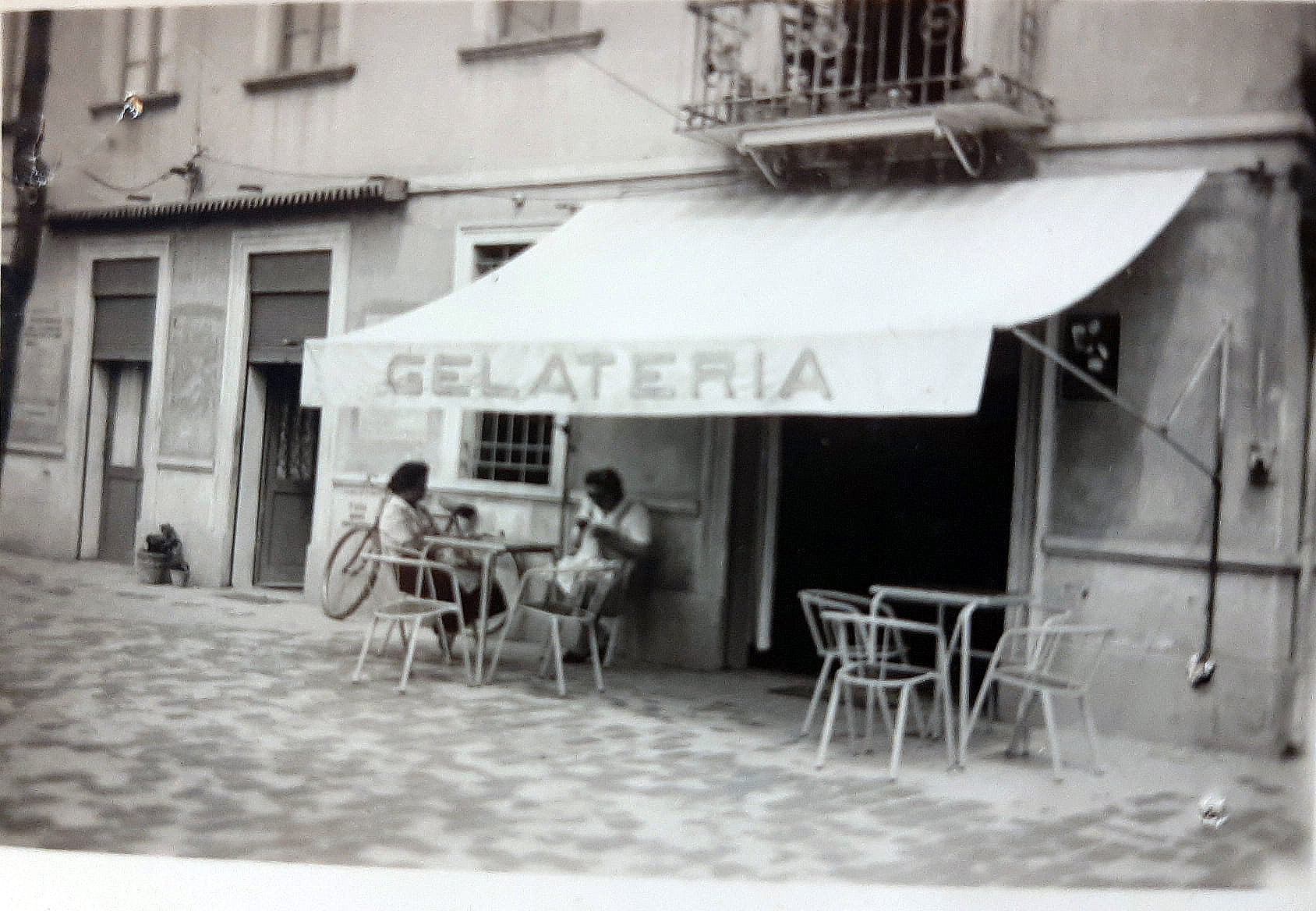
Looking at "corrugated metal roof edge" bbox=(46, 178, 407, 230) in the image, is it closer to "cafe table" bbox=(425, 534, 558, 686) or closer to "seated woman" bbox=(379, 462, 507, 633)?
"seated woman" bbox=(379, 462, 507, 633)

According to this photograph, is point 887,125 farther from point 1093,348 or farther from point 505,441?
point 505,441

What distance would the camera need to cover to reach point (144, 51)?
227 inches

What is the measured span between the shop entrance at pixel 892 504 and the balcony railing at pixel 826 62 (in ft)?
4.92

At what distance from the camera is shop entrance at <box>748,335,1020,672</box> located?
7.01m

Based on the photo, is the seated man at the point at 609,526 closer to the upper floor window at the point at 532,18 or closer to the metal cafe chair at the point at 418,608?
the metal cafe chair at the point at 418,608

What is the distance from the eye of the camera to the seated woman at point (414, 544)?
7.16m

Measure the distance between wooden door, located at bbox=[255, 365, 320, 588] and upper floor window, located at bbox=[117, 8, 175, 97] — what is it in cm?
Result: 334

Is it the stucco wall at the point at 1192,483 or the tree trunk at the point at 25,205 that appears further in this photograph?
the stucco wall at the point at 1192,483

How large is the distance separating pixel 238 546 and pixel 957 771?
235 inches

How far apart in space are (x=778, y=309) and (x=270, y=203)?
4.76 metres

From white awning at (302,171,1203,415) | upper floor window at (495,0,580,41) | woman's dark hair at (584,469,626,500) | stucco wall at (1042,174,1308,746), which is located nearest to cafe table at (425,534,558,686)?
woman's dark hair at (584,469,626,500)

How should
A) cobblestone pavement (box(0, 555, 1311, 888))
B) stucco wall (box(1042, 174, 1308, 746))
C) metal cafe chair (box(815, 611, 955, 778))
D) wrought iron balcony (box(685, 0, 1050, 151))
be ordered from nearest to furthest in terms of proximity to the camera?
cobblestone pavement (box(0, 555, 1311, 888)) < metal cafe chair (box(815, 611, 955, 778)) < stucco wall (box(1042, 174, 1308, 746)) < wrought iron balcony (box(685, 0, 1050, 151))

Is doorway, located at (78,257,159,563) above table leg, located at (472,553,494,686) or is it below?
above

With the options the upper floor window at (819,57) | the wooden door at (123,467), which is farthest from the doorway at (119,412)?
the upper floor window at (819,57)
